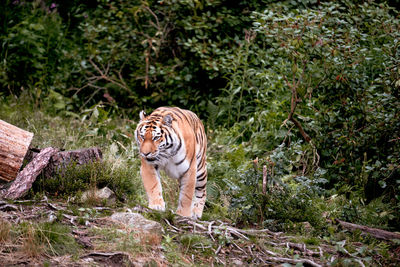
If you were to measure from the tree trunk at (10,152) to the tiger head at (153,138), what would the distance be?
1225mm

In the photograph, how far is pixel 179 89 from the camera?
10.1 metres

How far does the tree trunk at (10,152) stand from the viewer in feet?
16.8

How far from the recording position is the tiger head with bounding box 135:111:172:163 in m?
5.27

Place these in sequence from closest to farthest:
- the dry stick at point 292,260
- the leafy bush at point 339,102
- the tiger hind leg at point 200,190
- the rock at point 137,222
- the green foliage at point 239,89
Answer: the dry stick at point 292,260, the rock at point 137,222, the green foliage at point 239,89, the tiger hind leg at point 200,190, the leafy bush at point 339,102

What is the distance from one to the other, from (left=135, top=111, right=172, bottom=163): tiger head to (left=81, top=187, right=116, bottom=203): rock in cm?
71

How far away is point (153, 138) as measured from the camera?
5293mm

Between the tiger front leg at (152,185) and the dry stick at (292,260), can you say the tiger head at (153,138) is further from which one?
the dry stick at (292,260)

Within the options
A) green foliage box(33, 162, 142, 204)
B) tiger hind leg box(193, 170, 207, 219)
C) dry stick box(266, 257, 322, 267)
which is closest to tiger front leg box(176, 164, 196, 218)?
tiger hind leg box(193, 170, 207, 219)

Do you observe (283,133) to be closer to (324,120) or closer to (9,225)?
(324,120)

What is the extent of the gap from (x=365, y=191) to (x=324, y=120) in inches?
45.4

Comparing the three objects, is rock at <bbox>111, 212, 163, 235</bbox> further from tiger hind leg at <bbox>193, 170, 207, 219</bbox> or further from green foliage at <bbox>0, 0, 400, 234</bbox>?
tiger hind leg at <bbox>193, 170, 207, 219</bbox>

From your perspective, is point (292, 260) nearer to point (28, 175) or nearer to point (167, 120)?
point (167, 120)

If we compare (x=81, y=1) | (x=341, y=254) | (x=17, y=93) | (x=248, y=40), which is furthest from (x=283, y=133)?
(x=81, y=1)

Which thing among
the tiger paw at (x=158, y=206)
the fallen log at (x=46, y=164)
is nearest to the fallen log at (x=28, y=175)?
the fallen log at (x=46, y=164)
